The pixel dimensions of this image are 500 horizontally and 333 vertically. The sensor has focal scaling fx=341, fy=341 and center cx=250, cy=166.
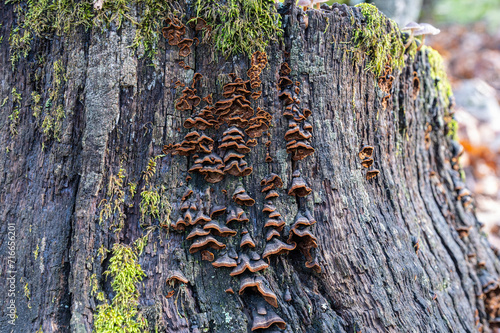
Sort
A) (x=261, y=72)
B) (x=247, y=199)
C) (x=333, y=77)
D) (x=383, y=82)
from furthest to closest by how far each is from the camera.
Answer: (x=383, y=82) < (x=333, y=77) < (x=261, y=72) < (x=247, y=199)

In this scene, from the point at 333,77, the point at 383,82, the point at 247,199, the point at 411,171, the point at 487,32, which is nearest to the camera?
the point at 247,199

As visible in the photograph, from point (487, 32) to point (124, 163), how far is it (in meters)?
20.9

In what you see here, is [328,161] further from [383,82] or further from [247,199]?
[383,82]

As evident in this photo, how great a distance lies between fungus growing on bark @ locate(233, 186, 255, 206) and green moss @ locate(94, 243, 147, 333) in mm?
1029

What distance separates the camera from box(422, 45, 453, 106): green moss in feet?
16.2

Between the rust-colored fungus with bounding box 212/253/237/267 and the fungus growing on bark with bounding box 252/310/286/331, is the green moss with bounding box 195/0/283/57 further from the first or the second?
the fungus growing on bark with bounding box 252/310/286/331

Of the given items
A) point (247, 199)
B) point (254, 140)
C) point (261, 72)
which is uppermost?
point (261, 72)

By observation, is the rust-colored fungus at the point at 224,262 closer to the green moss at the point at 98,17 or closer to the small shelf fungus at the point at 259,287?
the small shelf fungus at the point at 259,287

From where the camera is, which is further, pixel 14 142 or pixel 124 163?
pixel 14 142

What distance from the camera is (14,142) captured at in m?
3.38

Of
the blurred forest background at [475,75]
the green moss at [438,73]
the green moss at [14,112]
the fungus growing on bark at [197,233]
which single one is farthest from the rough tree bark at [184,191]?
the blurred forest background at [475,75]

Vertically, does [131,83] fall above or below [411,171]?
above

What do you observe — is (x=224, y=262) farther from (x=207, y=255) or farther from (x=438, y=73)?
(x=438, y=73)

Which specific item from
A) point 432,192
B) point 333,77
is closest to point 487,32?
point 432,192
